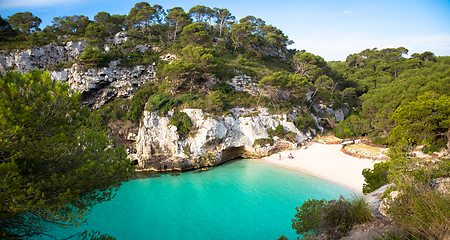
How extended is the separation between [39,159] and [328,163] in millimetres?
19530

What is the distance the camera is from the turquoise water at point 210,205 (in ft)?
32.2

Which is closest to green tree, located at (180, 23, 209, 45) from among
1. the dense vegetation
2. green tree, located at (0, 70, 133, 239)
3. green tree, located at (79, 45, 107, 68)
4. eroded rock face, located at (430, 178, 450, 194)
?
the dense vegetation

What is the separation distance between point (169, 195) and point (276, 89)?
19.0 metres

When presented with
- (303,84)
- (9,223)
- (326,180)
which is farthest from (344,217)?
(303,84)

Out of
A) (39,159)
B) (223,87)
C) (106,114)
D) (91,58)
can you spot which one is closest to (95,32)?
(91,58)

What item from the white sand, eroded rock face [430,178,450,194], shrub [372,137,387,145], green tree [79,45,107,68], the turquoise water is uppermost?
green tree [79,45,107,68]

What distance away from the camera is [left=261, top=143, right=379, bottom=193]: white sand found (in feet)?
47.4

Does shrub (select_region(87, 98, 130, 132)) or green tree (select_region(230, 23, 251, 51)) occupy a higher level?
green tree (select_region(230, 23, 251, 51))

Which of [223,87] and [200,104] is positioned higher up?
[223,87]

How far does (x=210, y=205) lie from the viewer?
40.3 feet

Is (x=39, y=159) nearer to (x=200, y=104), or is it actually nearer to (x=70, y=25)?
Answer: (x=200, y=104)

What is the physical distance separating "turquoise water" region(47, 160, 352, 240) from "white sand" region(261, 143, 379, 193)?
109 centimetres

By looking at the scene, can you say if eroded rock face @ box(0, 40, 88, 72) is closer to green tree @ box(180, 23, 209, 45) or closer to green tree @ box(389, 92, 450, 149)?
green tree @ box(180, 23, 209, 45)

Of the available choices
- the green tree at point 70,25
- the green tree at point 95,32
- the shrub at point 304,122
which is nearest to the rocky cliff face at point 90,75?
the green tree at point 95,32
